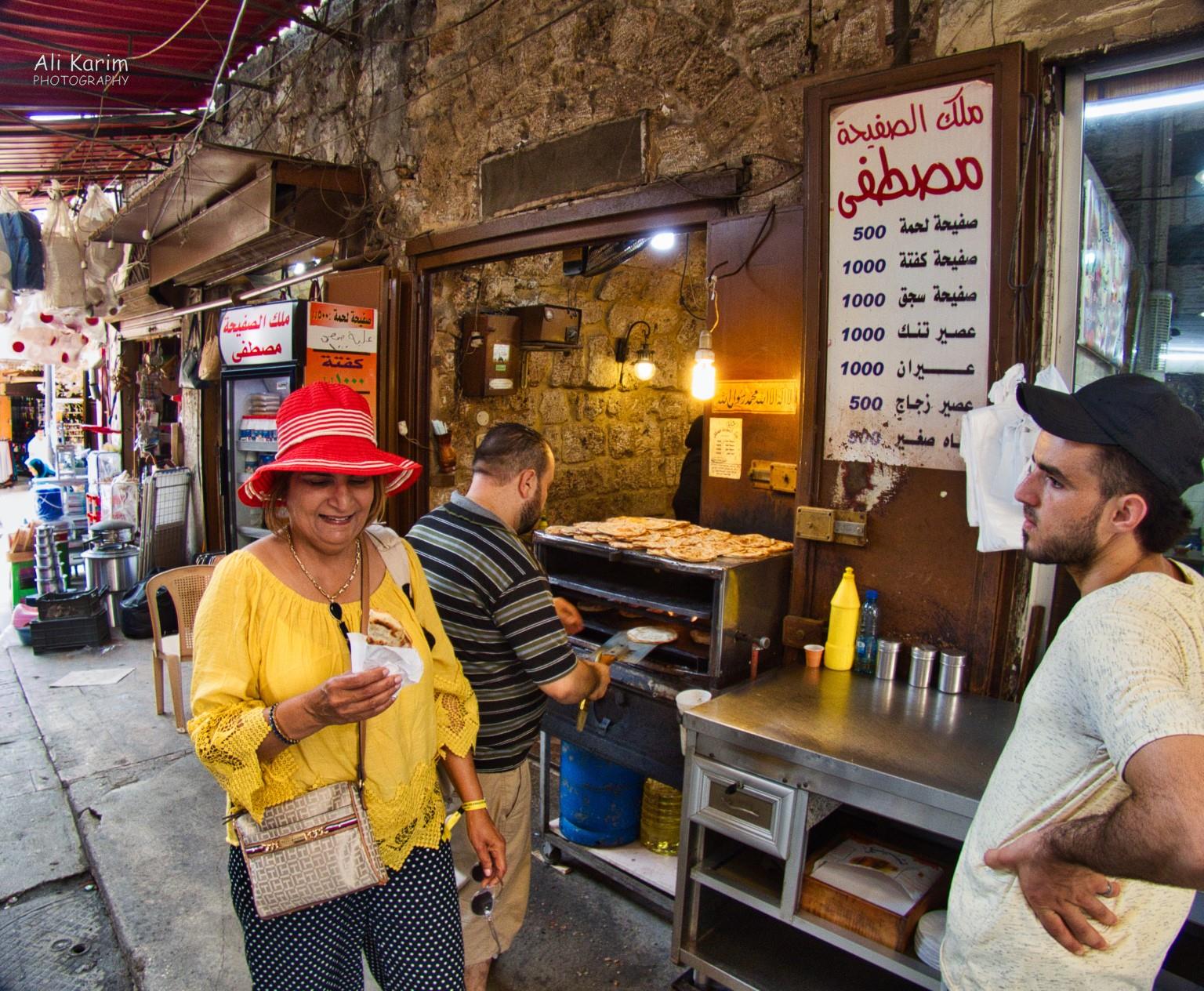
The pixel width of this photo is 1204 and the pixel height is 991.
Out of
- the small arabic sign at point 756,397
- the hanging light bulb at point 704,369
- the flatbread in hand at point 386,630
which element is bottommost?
the flatbread in hand at point 386,630

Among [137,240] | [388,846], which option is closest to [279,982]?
[388,846]

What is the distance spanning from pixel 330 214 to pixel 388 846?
5.18m

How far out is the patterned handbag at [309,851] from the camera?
1.88 meters

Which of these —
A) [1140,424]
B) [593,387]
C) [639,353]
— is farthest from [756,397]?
[639,353]

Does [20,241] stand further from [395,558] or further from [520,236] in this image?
[395,558]

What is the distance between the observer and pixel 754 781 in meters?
2.63

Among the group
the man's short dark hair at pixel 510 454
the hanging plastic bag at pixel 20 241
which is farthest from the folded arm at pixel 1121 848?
the hanging plastic bag at pixel 20 241

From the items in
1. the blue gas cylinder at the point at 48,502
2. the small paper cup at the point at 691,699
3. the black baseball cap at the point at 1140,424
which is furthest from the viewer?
the blue gas cylinder at the point at 48,502

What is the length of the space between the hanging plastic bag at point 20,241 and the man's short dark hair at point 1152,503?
33.0ft

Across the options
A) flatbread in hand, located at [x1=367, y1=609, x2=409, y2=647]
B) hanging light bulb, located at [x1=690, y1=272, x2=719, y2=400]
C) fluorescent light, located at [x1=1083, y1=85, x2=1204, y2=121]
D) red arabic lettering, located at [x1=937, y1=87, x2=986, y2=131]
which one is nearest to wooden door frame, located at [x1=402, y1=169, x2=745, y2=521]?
hanging light bulb, located at [x1=690, y1=272, x2=719, y2=400]

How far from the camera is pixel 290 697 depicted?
189cm

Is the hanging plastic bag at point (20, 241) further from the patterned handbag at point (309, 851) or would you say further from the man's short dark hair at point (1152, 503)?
the man's short dark hair at point (1152, 503)

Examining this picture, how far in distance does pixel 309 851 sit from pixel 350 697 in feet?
1.50

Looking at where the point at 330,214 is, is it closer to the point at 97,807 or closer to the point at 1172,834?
the point at 97,807
